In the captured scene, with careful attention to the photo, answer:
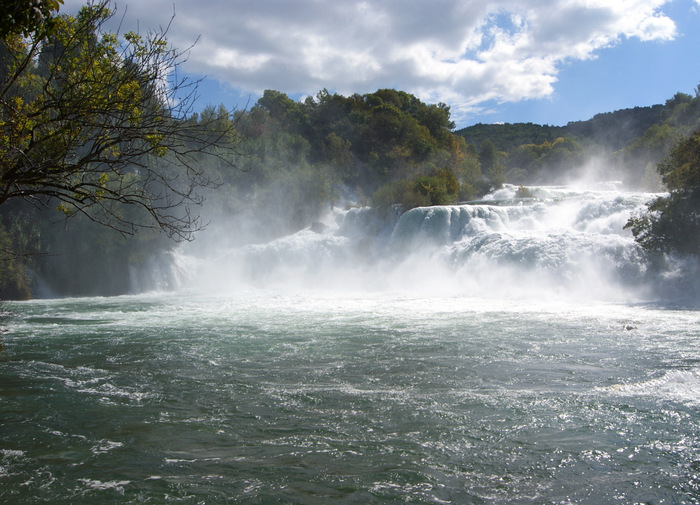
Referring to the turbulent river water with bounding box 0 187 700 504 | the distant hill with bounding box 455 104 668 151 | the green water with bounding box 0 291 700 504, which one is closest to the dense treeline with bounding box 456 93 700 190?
the distant hill with bounding box 455 104 668 151

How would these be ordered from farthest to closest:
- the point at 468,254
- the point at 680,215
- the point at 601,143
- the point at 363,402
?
the point at 601,143 → the point at 468,254 → the point at 680,215 → the point at 363,402

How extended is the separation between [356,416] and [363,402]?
524 mm

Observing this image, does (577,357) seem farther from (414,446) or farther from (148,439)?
(148,439)

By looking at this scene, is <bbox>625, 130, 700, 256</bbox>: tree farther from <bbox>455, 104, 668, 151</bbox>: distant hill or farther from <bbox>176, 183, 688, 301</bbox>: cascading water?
<bbox>455, 104, 668, 151</bbox>: distant hill

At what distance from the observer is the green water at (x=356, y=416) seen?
4.05 meters

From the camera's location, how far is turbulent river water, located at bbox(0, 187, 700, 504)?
4105mm

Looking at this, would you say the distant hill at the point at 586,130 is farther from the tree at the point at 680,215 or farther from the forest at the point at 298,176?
the tree at the point at 680,215

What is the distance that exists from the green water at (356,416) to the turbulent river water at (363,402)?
2 cm

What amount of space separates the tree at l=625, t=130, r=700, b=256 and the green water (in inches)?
236

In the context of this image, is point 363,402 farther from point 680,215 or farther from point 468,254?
point 468,254

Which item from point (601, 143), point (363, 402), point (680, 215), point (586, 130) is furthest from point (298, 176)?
point (586, 130)

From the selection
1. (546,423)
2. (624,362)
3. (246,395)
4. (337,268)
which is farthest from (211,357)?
(337,268)

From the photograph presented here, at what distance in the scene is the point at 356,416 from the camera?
18.6 feet

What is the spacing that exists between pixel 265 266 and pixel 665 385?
947 inches
